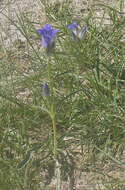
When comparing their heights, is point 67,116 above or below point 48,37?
below

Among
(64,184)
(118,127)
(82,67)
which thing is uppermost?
(82,67)

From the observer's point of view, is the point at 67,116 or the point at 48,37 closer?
the point at 48,37

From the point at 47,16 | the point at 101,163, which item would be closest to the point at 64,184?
the point at 101,163

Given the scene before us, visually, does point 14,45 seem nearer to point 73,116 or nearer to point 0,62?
point 0,62

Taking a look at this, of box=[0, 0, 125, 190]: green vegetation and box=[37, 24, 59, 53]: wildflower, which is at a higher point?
box=[37, 24, 59, 53]: wildflower

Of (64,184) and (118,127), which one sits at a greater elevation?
(118,127)

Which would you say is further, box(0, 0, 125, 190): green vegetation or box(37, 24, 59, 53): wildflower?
box(0, 0, 125, 190): green vegetation

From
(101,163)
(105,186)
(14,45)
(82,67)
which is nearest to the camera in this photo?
(105,186)

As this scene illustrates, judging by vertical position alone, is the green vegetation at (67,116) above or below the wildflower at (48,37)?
below

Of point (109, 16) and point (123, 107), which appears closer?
point (123, 107)

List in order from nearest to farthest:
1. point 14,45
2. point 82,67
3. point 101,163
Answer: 1. point 101,163
2. point 82,67
3. point 14,45

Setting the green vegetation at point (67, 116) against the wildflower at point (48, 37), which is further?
the green vegetation at point (67, 116)
